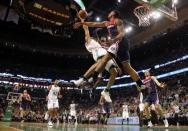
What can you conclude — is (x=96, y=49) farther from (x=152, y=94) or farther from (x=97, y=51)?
(x=152, y=94)

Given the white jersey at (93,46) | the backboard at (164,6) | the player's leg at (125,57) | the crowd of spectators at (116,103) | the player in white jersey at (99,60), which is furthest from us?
the crowd of spectators at (116,103)

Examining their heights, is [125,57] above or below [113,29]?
below

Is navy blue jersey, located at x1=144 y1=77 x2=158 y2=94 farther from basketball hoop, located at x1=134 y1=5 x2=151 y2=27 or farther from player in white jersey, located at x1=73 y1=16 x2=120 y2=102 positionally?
player in white jersey, located at x1=73 y1=16 x2=120 y2=102

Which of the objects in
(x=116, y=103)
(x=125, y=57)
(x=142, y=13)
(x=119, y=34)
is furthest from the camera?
(x=116, y=103)

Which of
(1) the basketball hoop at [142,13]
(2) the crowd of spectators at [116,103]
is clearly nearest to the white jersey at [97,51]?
(2) the crowd of spectators at [116,103]

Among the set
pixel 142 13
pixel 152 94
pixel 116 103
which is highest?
pixel 142 13

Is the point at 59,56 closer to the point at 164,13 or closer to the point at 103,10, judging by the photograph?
the point at 103,10

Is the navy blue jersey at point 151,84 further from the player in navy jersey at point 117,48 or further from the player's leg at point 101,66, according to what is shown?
the player's leg at point 101,66

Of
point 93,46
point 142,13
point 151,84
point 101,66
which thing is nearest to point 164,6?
point 142,13

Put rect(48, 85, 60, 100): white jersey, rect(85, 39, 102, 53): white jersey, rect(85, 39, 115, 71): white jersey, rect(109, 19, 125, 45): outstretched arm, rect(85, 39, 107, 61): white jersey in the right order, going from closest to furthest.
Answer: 1. rect(109, 19, 125, 45): outstretched arm
2. rect(85, 39, 115, 71): white jersey
3. rect(85, 39, 107, 61): white jersey
4. rect(85, 39, 102, 53): white jersey
5. rect(48, 85, 60, 100): white jersey

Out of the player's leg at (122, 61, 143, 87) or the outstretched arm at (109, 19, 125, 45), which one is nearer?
the outstretched arm at (109, 19, 125, 45)

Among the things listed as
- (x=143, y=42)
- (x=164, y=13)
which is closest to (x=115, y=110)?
(x=143, y=42)

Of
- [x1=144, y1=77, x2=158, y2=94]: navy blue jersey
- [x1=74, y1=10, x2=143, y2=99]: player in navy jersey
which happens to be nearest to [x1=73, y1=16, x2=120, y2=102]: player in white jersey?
[x1=74, y1=10, x2=143, y2=99]: player in navy jersey

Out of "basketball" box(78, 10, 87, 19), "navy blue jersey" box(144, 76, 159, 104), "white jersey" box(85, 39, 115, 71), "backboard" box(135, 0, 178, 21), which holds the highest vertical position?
"backboard" box(135, 0, 178, 21)
